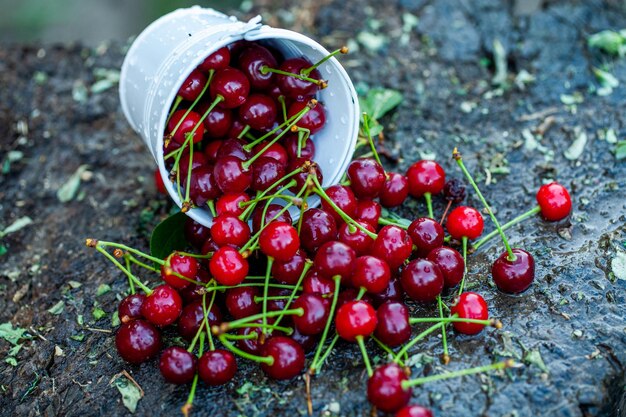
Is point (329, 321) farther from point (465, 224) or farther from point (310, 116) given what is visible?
point (310, 116)

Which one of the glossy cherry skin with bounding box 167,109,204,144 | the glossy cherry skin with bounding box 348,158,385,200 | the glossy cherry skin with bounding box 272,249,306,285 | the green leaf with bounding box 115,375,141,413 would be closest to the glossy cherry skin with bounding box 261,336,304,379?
the glossy cherry skin with bounding box 272,249,306,285

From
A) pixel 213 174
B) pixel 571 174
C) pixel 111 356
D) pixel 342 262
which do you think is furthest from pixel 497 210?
pixel 111 356

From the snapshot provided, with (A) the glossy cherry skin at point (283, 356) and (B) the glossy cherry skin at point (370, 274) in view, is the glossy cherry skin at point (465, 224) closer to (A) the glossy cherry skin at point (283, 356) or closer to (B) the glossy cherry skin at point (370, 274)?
(B) the glossy cherry skin at point (370, 274)

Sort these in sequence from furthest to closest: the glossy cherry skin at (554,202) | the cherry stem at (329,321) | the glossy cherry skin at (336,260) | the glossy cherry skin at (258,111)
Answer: the glossy cherry skin at (554,202)
the glossy cherry skin at (258,111)
the glossy cherry skin at (336,260)
the cherry stem at (329,321)

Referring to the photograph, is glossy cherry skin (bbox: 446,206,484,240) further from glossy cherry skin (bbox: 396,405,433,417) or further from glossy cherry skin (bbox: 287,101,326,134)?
glossy cherry skin (bbox: 396,405,433,417)

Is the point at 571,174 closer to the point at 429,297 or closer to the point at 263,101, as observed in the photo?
the point at 429,297

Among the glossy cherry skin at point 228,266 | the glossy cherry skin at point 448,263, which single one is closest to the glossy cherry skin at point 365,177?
the glossy cherry skin at point 448,263
